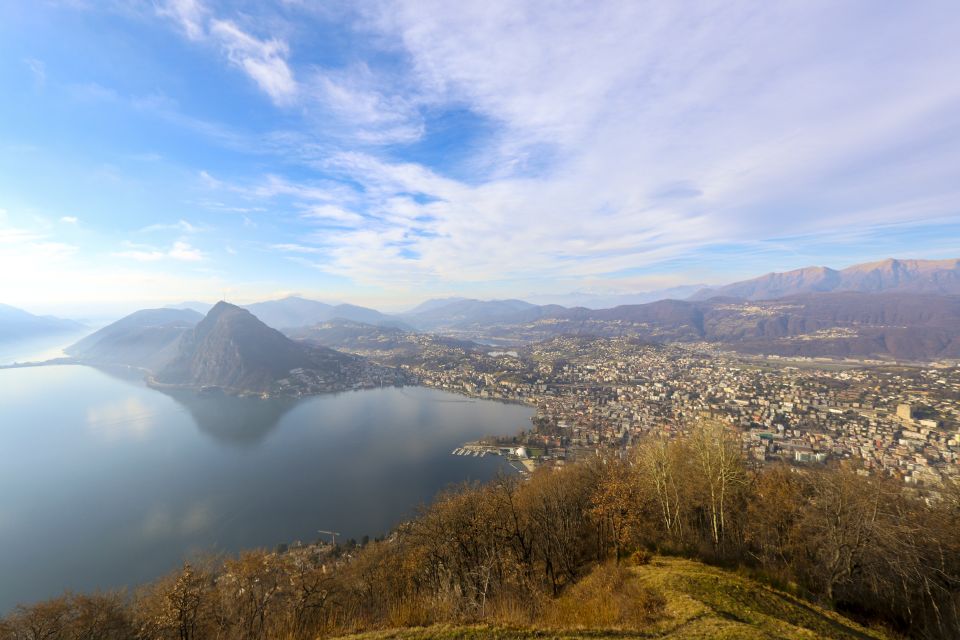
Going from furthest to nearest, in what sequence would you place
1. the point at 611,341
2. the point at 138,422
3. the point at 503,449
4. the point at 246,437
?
the point at 611,341
the point at 138,422
the point at 246,437
the point at 503,449

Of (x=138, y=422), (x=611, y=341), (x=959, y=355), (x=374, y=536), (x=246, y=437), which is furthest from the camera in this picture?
(x=611, y=341)

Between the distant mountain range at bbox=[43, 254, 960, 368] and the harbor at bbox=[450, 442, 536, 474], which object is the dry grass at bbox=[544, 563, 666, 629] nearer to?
the harbor at bbox=[450, 442, 536, 474]

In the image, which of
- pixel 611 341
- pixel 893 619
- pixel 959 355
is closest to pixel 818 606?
pixel 893 619

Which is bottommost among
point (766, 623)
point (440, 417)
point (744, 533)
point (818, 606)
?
point (440, 417)

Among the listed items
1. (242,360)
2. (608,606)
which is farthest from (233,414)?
(608,606)

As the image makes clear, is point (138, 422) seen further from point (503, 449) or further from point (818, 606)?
point (818, 606)

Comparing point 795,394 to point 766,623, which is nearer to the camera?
point 766,623

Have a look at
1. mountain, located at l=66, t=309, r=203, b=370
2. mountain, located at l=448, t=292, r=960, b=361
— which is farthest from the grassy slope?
mountain, located at l=66, t=309, r=203, b=370

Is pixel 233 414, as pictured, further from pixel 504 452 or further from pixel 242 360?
pixel 504 452

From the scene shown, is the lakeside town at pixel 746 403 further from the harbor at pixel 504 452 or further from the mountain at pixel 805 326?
the mountain at pixel 805 326
